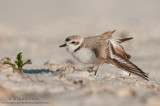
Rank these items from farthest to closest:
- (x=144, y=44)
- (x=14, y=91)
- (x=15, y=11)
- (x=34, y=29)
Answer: (x=15, y=11)
(x=34, y=29)
(x=144, y=44)
(x=14, y=91)

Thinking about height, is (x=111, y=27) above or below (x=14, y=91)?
above

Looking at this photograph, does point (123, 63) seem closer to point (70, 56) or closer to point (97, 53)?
point (97, 53)

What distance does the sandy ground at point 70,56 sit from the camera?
355cm

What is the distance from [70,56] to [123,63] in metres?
5.41

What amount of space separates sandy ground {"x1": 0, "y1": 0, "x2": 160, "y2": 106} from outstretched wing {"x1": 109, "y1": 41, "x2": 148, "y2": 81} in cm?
17

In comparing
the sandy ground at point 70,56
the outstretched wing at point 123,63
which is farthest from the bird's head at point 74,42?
the outstretched wing at point 123,63

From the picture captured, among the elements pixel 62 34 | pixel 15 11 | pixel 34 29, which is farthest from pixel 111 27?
pixel 15 11

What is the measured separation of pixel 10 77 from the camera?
14.8 feet

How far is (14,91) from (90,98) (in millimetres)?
1036

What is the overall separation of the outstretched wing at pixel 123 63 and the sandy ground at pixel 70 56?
0.55 ft

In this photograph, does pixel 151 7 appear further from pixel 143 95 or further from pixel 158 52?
pixel 143 95

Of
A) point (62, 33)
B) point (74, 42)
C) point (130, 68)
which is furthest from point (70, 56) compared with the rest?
point (130, 68)

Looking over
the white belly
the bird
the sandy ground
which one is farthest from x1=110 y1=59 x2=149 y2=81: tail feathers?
the white belly

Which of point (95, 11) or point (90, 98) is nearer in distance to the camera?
point (90, 98)
